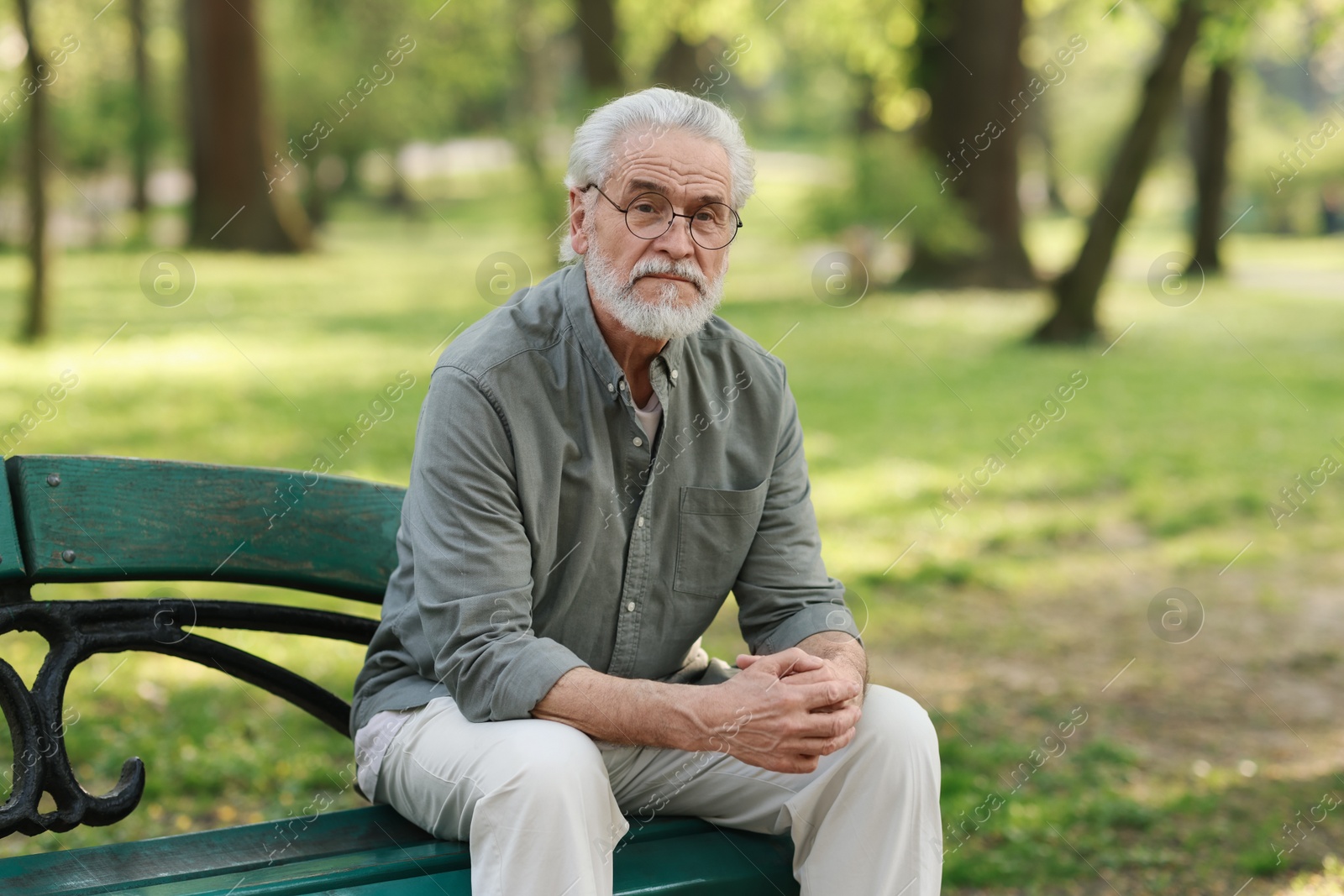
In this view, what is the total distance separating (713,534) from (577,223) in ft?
2.35

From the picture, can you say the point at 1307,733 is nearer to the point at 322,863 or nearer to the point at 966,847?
the point at 966,847

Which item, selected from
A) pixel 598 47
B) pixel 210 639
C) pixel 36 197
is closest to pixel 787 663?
pixel 210 639

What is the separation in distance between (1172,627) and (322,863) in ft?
15.6

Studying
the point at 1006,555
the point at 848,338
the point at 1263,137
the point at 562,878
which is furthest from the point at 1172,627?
the point at 1263,137

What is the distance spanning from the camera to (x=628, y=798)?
2666 millimetres

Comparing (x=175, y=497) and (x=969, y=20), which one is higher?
(x=969, y=20)

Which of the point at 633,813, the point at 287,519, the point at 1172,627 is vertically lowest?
the point at 1172,627

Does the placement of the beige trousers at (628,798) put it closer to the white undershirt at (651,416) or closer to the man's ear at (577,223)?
the white undershirt at (651,416)

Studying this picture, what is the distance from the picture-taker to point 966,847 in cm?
396

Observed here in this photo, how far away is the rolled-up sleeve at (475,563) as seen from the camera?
240 centimetres

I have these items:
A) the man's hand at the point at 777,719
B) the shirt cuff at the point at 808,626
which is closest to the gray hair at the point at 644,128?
the shirt cuff at the point at 808,626

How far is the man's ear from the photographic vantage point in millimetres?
2812

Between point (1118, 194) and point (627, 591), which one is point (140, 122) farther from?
point (627, 591)

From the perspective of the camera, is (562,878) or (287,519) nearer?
(562,878)
